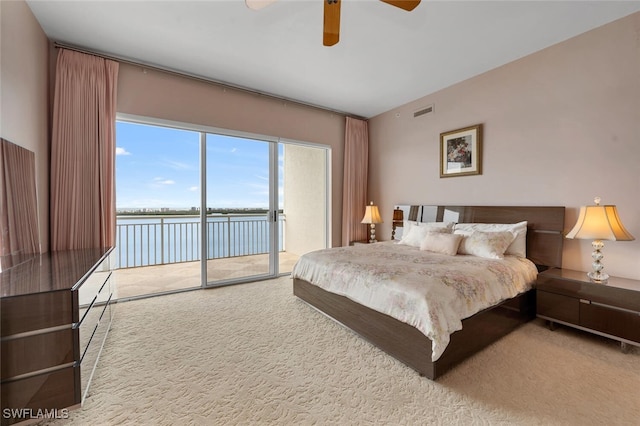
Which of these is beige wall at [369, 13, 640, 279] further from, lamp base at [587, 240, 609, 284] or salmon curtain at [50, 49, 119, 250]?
salmon curtain at [50, 49, 119, 250]

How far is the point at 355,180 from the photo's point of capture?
5.14 m

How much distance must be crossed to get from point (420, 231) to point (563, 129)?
6.09 ft

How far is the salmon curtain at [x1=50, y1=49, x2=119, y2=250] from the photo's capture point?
9.27 feet

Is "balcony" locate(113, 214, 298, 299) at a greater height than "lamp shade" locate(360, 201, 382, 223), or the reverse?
"lamp shade" locate(360, 201, 382, 223)

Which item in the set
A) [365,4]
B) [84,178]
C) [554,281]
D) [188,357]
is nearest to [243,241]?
[84,178]

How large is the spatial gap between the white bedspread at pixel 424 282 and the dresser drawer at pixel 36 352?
6.26 ft

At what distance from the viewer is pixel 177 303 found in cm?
324

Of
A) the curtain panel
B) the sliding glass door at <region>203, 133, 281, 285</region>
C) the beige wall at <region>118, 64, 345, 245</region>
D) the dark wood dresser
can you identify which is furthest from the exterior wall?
the dark wood dresser

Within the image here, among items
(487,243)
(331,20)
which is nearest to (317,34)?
(331,20)

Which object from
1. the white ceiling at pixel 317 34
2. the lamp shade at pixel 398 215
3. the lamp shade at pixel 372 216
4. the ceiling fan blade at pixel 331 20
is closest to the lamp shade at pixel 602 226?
the white ceiling at pixel 317 34

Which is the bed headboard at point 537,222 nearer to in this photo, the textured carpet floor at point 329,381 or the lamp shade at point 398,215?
the textured carpet floor at point 329,381

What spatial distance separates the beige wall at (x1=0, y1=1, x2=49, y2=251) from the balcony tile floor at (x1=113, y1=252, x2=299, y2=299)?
4.49 ft

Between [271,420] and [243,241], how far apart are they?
11.6 feet

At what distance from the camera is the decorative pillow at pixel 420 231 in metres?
3.48
